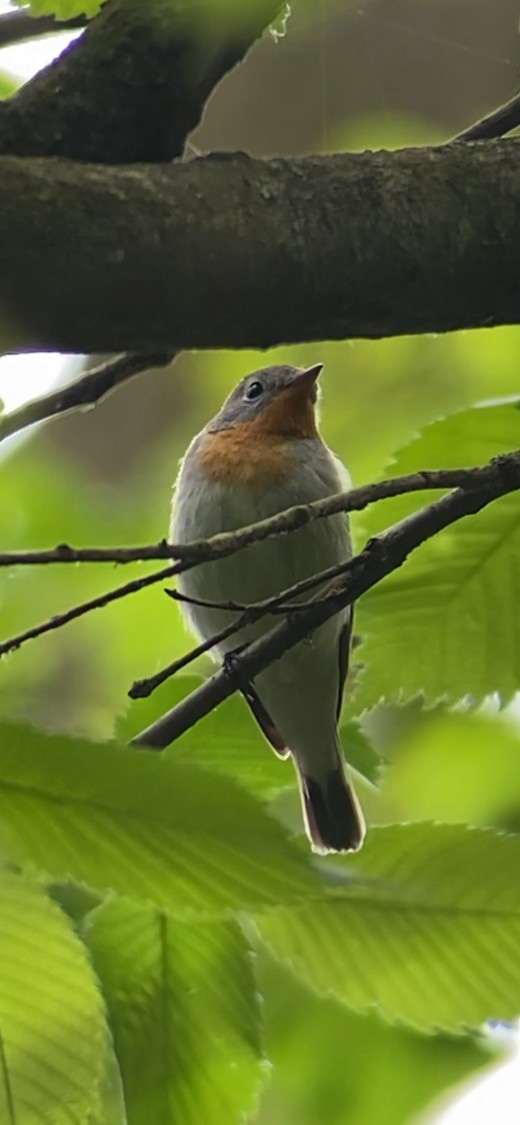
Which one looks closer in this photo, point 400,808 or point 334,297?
point 334,297

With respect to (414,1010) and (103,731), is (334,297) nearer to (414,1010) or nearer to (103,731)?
(414,1010)

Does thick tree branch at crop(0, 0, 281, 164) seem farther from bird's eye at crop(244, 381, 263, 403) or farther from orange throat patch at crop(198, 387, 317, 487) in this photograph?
bird's eye at crop(244, 381, 263, 403)

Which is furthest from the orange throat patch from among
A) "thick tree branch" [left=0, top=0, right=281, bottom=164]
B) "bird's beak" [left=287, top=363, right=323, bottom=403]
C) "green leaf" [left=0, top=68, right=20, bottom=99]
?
"thick tree branch" [left=0, top=0, right=281, bottom=164]

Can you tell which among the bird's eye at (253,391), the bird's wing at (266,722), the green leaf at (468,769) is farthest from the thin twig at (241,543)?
the bird's eye at (253,391)

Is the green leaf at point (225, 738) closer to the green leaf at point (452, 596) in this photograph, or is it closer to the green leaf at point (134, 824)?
the green leaf at point (452, 596)

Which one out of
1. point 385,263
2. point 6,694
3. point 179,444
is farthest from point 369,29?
point 385,263

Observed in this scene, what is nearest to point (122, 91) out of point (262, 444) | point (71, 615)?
point (71, 615)
